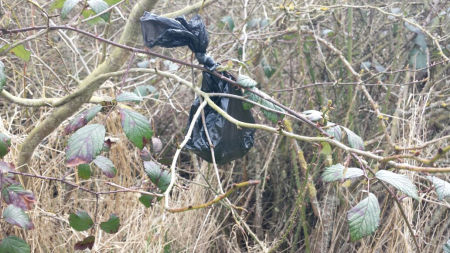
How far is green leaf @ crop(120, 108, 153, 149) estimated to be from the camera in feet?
4.18

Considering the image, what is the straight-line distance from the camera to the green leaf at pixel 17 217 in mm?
1547

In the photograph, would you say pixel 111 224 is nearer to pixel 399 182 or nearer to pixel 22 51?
pixel 22 51

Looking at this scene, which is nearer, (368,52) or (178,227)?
(178,227)

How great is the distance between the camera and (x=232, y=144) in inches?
→ 78.0

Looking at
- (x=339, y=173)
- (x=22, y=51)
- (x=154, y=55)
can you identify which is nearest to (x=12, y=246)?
(x=22, y=51)

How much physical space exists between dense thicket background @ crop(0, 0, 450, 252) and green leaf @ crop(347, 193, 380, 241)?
3.49 feet

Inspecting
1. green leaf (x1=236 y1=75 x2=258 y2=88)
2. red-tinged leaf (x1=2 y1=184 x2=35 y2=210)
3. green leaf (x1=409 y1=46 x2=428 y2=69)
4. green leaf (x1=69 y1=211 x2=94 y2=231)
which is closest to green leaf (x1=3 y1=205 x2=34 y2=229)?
red-tinged leaf (x1=2 y1=184 x2=35 y2=210)

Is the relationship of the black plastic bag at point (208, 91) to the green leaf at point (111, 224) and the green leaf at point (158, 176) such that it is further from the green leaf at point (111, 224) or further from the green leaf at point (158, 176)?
the green leaf at point (111, 224)

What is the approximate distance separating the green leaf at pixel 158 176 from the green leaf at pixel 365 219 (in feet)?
2.28

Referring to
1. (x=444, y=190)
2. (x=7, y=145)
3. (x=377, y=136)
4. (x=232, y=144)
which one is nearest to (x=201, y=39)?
(x=232, y=144)

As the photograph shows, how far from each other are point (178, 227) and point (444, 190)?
1730 millimetres

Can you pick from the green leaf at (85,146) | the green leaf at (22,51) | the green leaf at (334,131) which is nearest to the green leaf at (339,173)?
the green leaf at (334,131)

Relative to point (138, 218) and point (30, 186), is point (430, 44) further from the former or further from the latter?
point (30, 186)

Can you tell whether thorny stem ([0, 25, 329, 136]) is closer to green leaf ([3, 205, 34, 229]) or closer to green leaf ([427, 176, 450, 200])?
green leaf ([427, 176, 450, 200])
